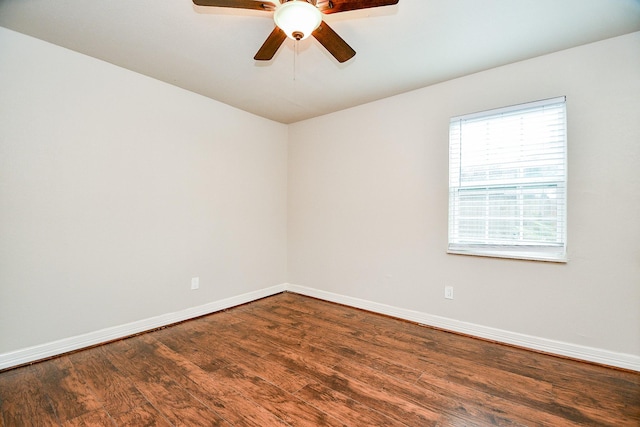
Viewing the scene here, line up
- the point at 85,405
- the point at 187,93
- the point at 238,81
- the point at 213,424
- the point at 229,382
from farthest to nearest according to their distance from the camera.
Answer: the point at 187,93 → the point at 238,81 → the point at 229,382 → the point at 85,405 → the point at 213,424

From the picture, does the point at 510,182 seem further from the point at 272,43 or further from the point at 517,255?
the point at 272,43

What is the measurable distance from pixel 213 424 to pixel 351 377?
0.94 meters

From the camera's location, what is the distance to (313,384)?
1951 mm

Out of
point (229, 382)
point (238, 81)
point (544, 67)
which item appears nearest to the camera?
point (229, 382)

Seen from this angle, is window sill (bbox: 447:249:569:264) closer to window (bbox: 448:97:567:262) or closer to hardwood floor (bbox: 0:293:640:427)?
window (bbox: 448:97:567:262)

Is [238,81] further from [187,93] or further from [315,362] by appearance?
[315,362]

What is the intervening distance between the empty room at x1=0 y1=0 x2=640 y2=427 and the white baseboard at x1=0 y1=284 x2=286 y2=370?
0.05 feet

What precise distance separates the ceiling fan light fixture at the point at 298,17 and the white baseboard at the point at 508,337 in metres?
2.81

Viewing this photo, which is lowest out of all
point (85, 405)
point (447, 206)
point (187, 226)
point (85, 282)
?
point (85, 405)

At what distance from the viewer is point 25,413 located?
1.66 m

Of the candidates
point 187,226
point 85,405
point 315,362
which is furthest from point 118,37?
point 315,362

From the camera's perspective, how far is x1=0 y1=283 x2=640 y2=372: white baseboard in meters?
2.15

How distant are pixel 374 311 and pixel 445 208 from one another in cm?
145

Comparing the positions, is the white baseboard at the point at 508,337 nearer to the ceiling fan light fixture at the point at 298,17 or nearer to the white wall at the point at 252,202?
the white wall at the point at 252,202
